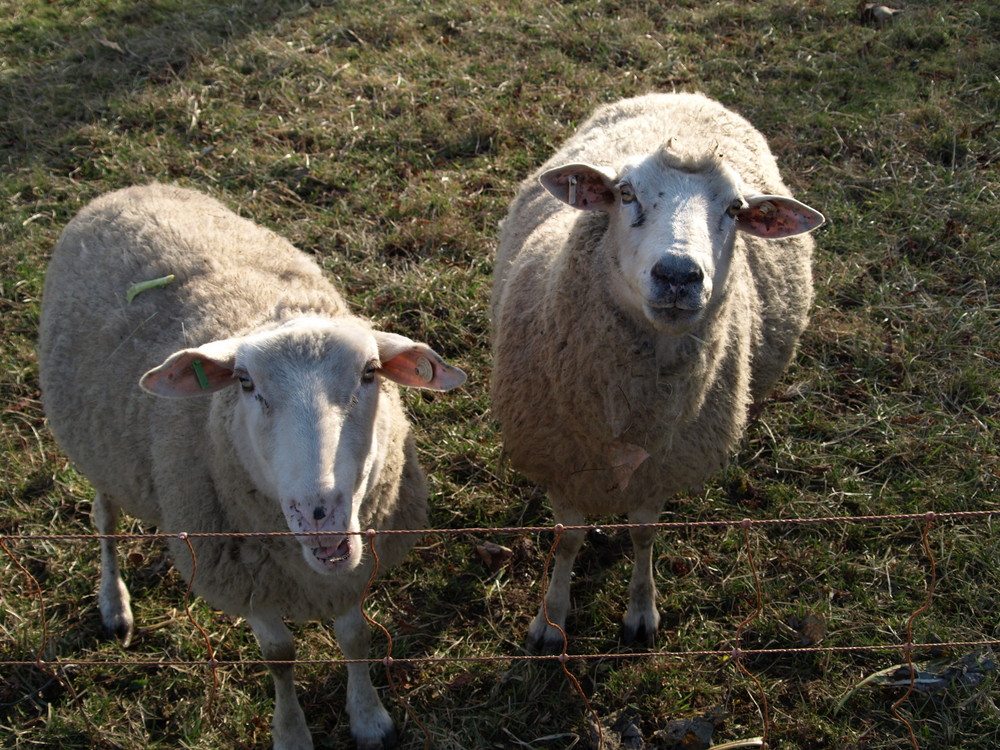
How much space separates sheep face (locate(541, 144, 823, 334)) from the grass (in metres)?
1.60

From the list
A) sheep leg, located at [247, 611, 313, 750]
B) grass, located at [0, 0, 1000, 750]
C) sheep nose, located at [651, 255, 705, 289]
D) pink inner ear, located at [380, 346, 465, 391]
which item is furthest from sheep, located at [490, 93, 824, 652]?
sheep leg, located at [247, 611, 313, 750]

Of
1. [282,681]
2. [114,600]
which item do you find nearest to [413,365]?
[282,681]

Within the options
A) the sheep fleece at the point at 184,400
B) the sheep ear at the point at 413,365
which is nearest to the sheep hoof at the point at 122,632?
the sheep fleece at the point at 184,400

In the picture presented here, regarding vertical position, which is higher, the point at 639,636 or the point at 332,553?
the point at 332,553

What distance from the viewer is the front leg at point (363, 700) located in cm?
316

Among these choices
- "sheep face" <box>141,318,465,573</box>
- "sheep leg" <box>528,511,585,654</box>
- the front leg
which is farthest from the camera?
"sheep leg" <box>528,511,585,654</box>

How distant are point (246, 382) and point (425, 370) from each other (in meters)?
0.58

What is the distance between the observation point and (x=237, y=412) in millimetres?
2684

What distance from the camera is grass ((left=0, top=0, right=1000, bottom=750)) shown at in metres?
3.35

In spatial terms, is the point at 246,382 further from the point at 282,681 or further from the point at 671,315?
the point at 671,315

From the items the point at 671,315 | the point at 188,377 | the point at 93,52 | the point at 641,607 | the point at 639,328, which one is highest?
the point at 93,52

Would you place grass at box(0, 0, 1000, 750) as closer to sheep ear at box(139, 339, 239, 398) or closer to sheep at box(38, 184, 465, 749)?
sheep at box(38, 184, 465, 749)

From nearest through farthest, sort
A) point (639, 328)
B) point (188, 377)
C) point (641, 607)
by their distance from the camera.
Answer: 1. point (188, 377)
2. point (639, 328)
3. point (641, 607)

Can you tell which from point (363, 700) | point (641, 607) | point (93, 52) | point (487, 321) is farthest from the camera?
point (93, 52)
